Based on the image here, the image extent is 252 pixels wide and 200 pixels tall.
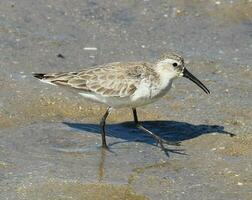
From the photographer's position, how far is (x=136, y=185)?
895 cm

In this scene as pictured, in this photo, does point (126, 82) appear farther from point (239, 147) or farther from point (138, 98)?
point (239, 147)

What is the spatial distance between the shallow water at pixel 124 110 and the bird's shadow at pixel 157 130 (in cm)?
2

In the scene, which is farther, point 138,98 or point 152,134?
point 152,134

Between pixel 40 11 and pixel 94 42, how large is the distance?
136 centimetres

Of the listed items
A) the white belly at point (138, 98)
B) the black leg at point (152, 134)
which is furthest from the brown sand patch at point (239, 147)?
the white belly at point (138, 98)

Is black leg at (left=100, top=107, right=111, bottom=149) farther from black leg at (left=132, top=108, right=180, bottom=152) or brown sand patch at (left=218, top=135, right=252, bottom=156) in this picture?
brown sand patch at (left=218, top=135, right=252, bottom=156)

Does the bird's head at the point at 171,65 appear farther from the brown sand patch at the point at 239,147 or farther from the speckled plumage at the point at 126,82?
the brown sand patch at the point at 239,147

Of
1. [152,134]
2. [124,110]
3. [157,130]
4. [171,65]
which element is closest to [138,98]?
[152,134]

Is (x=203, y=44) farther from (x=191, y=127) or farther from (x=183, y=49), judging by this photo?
(x=191, y=127)

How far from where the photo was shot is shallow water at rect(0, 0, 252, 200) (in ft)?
29.6

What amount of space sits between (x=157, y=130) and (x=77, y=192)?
255cm

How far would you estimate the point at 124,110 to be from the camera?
11.4 metres

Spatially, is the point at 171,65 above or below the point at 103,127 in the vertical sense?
above

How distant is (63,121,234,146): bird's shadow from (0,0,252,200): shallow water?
0.02 meters
